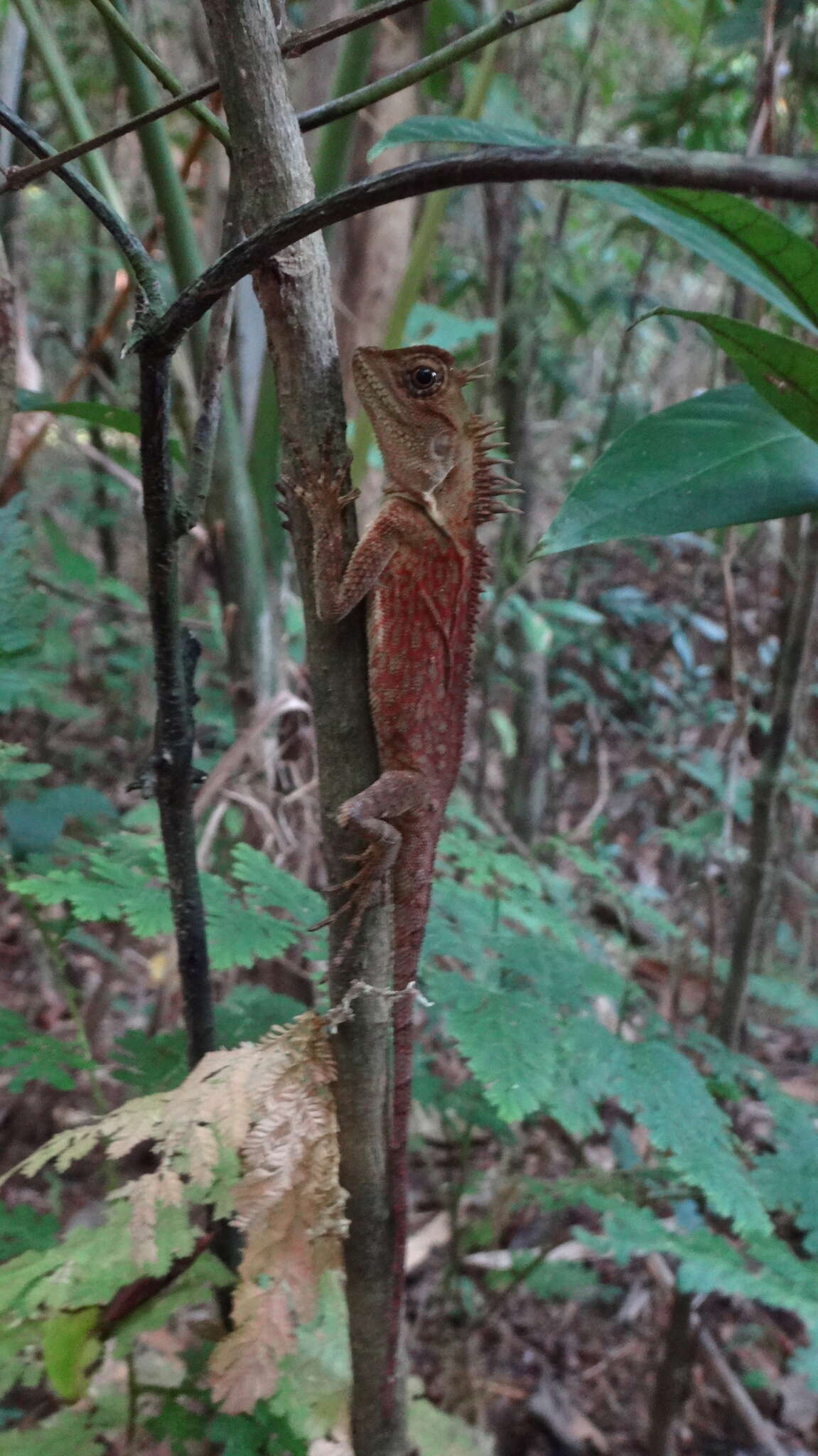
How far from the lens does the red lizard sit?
1357 millimetres

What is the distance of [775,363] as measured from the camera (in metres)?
1.00

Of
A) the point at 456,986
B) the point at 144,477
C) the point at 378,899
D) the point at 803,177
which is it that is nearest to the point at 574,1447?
the point at 456,986

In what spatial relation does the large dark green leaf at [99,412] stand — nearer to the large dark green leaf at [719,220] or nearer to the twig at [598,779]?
the large dark green leaf at [719,220]

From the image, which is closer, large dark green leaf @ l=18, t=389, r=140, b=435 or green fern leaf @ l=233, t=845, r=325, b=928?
large dark green leaf @ l=18, t=389, r=140, b=435

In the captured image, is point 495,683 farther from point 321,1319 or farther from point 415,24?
point 321,1319

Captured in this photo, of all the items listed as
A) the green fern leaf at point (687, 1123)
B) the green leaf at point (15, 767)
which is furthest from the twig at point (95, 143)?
the green fern leaf at point (687, 1123)

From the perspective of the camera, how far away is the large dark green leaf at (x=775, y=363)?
0.98 m

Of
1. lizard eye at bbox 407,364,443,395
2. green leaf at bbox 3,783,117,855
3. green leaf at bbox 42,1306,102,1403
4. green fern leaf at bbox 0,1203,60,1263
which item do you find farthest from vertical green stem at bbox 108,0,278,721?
green leaf at bbox 42,1306,102,1403

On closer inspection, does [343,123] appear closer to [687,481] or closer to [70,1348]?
[687,481]

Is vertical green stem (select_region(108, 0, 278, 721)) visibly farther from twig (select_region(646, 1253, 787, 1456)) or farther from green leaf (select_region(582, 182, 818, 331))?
twig (select_region(646, 1253, 787, 1456))

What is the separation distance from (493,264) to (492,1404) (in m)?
4.43

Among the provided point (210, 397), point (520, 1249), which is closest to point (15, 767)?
point (210, 397)

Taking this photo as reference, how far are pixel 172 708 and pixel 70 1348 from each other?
3.09 ft

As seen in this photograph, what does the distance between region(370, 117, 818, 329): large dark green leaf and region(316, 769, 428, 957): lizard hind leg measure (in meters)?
0.74
